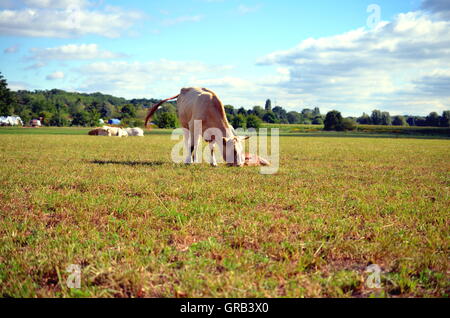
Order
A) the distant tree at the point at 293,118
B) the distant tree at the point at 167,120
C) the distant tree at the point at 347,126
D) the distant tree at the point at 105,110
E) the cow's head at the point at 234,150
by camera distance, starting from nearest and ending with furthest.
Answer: the cow's head at the point at 234,150, the distant tree at the point at 347,126, the distant tree at the point at 167,120, the distant tree at the point at 293,118, the distant tree at the point at 105,110

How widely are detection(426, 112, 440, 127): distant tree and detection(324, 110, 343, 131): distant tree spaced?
35905 millimetres

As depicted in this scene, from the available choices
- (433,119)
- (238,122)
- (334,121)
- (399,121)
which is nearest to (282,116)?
(399,121)

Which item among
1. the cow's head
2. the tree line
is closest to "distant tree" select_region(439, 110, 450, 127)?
the tree line

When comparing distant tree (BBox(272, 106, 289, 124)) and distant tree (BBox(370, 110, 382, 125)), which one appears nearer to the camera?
distant tree (BBox(370, 110, 382, 125))

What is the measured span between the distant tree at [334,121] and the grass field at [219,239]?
350 feet

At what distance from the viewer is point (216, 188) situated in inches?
309

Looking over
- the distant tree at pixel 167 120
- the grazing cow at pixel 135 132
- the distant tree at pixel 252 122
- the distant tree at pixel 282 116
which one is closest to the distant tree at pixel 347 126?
the distant tree at pixel 252 122

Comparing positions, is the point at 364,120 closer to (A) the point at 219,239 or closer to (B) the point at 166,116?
(B) the point at 166,116

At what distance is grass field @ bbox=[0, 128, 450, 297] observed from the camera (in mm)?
3205

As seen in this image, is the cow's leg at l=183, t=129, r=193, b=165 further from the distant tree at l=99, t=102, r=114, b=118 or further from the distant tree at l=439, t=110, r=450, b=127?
the distant tree at l=99, t=102, r=114, b=118

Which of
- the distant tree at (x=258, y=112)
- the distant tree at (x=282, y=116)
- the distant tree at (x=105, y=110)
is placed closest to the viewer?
the distant tree at (x=258, y=112)

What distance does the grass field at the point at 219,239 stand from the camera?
3.21 m

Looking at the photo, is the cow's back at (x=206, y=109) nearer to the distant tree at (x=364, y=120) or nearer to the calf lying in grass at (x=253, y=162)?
the calf lying in grass at (x=253, y=162)
